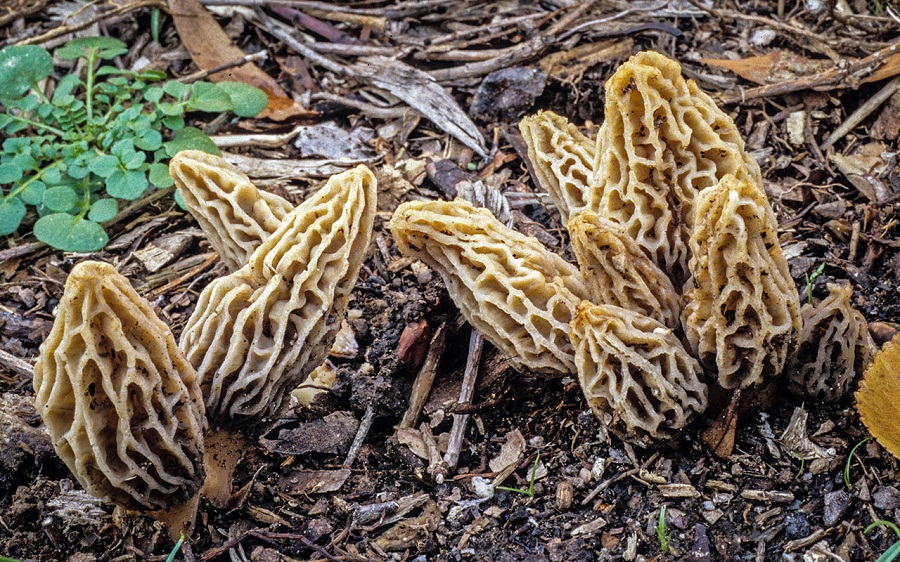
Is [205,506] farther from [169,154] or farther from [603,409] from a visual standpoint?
[169,154]

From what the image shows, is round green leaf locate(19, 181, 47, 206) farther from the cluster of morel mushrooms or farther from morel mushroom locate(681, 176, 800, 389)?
morel mushroom locate(681, 176, 800, 389)

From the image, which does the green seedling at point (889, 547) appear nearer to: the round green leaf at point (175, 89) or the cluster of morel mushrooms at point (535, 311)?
the cluster of morel mushrooms at point (535, 311)

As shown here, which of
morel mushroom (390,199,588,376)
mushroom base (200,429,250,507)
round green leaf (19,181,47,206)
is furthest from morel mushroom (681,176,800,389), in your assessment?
round green leaf (19,181,47,206)

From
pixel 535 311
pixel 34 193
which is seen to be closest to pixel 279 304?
pixel 535 311

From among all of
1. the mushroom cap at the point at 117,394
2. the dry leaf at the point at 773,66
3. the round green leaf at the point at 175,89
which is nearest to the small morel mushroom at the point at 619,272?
the mushroom cap at the point at 117,394

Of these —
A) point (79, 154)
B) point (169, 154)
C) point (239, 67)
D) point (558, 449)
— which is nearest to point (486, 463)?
point (558, 449)

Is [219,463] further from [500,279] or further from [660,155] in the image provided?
[660,155]
